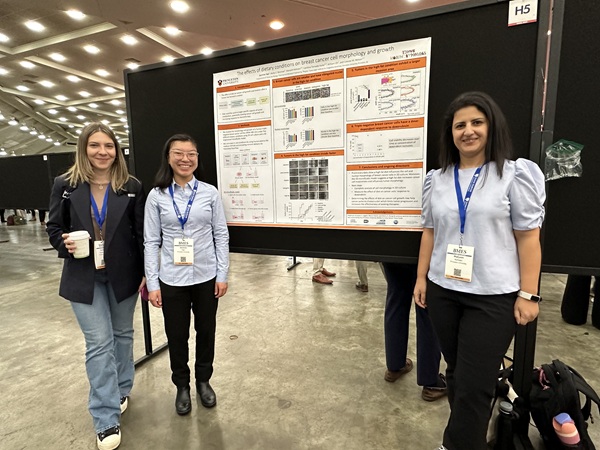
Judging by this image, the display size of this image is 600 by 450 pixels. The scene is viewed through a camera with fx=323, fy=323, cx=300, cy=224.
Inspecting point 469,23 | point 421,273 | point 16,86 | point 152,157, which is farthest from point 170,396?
point 16,86

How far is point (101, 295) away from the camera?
1688 mm

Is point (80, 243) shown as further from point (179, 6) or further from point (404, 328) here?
point (179, 6)

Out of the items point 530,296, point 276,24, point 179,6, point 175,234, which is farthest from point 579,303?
point 179,6

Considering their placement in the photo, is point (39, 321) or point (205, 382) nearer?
point (205, 382)

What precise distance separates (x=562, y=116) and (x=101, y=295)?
7.50ft

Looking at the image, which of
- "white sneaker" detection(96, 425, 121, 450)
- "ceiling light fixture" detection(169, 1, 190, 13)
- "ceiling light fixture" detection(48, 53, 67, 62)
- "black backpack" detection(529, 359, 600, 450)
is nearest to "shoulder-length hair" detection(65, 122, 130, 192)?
"white sneaker" detection(96, 425, 121, 450)

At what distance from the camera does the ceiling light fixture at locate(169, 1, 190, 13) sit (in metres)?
5.16

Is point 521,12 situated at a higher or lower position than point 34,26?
lower

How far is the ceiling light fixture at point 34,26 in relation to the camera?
7000mm

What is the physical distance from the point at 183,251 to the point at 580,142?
1857mm

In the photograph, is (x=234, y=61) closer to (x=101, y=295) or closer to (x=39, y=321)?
(x=101, y=295)

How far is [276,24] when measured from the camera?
19.7 feet

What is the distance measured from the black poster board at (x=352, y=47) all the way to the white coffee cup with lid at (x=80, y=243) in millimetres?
761

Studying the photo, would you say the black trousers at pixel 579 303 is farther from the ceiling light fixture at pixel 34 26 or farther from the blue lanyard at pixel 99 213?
the ceiling light fixture at pixel 34 26
